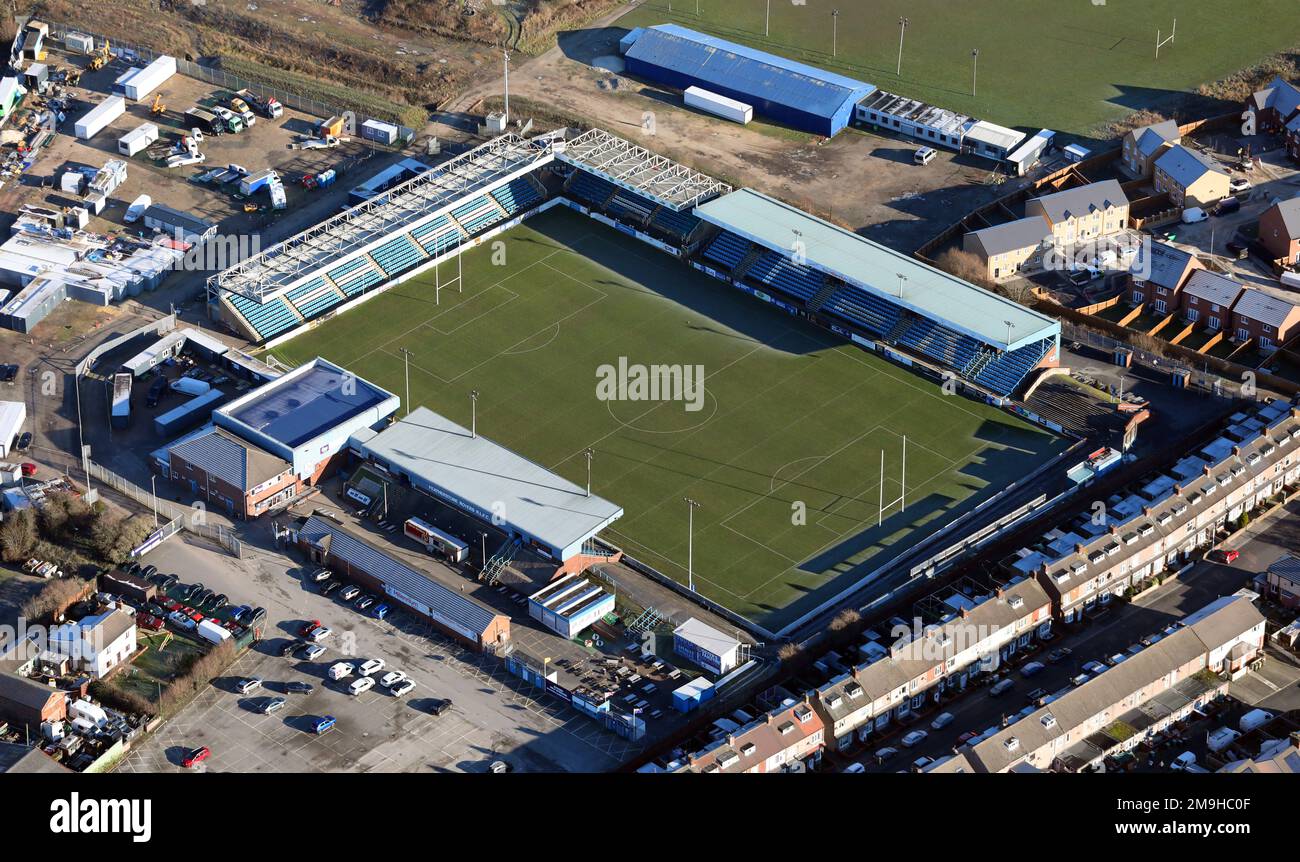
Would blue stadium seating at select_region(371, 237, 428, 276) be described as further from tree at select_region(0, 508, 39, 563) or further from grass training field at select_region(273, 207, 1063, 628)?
tree at select_region(0, 508, 39, 563)

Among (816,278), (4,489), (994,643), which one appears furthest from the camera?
(816,278)

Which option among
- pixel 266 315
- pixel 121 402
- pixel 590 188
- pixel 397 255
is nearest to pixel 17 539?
pixel 121 402

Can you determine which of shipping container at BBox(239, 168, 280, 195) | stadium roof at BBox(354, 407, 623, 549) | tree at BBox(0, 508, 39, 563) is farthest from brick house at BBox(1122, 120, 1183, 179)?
tree at BBox(0, 508, 39, 563)

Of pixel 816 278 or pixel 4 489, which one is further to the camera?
pixel 816 278

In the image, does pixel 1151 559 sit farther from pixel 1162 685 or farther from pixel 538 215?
pixel 538 215

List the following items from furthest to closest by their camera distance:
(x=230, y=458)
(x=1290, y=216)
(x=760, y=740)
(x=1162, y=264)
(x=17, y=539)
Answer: (x=1290, y=216)
(x=1162, y=264)
(x=230, y=458)
(x=17, y=539)
(x=760, y=740)

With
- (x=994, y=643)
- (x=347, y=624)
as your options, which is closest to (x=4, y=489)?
(x=347, y=624)

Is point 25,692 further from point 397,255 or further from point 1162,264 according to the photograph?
point 1162,264
